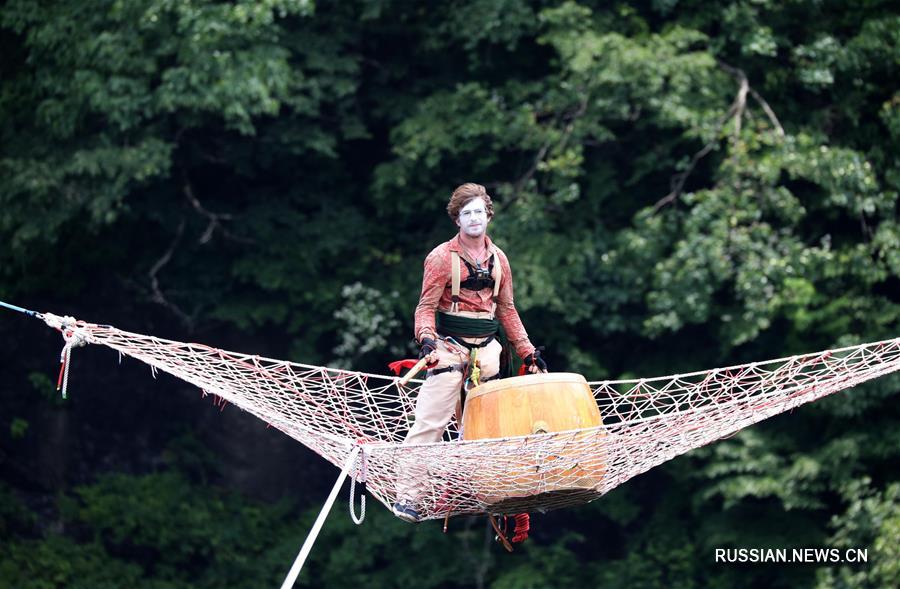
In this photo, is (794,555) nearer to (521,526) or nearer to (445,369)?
(521,526)

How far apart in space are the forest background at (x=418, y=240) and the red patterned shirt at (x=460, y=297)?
504cm

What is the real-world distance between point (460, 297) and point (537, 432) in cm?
80

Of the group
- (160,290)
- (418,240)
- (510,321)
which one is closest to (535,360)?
(510,321)

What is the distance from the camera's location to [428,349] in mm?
6770

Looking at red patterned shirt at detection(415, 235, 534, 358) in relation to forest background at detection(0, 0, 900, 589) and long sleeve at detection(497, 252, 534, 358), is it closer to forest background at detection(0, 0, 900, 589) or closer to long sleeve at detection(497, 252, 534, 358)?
long sleeve at detection(497, 252, 534, 358)

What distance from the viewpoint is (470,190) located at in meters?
6.80

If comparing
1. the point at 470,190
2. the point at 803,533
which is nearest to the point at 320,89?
the point at 803,533

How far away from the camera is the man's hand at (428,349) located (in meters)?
6.75

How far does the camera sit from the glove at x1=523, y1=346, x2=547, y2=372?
23.4 ft

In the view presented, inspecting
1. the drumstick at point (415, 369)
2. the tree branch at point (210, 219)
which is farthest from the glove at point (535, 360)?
the tree branch at point (210, 219)

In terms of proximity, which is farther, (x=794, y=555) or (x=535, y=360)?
(x=794, y=555)

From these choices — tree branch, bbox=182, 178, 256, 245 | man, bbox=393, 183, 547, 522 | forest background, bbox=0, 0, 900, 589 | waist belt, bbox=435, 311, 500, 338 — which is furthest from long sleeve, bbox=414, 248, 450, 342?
tree branch, bbox=182, 178, 256, 245

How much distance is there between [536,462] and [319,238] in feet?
25.7

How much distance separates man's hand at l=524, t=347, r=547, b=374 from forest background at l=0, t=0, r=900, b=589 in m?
5.04
